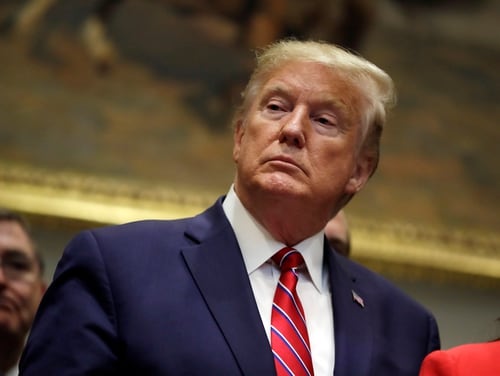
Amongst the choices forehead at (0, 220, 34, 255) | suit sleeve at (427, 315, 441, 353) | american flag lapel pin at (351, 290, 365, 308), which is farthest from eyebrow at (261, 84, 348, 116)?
forehead at (0, 220, 34, 255)

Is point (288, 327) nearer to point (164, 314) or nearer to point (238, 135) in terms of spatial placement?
point (164, 314)

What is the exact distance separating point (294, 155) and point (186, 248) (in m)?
0.38

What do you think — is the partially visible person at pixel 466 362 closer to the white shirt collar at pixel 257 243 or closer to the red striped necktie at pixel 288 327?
the red striped necktie at pixel 288 327

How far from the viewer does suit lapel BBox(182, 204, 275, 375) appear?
2.35 m

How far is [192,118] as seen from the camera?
4.97 metres

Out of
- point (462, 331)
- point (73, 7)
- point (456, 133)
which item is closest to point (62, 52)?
point (73, 7)

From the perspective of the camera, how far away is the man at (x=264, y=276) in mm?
2309

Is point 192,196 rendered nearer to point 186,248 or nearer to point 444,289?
point 444,289

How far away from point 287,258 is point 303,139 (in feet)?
1.04

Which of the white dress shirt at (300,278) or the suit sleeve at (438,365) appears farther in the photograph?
the white dress shirt at (300,278)

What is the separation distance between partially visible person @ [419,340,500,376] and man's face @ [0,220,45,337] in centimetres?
186

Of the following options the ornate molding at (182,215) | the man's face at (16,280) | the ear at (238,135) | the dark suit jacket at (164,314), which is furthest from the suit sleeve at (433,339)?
the ornate molding at (182,215)

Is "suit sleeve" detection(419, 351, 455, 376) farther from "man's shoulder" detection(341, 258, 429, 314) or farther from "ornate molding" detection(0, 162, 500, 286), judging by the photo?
"ornate molding" detection(0, 162, 500, 286)

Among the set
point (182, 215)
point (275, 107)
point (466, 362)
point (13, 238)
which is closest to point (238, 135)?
point (275, 107)
